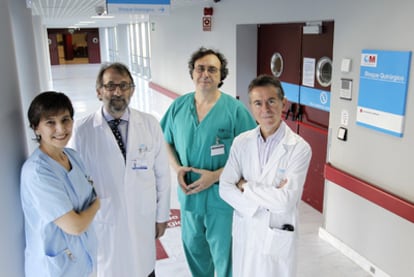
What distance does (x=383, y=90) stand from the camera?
2.77 meters

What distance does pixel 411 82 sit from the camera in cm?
255

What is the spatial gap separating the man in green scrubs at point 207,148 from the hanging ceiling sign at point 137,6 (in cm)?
220

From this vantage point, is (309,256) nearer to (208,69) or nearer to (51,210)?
(208,69)

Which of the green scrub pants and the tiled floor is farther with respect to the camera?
the tiled floor

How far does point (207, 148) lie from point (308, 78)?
7.07ft

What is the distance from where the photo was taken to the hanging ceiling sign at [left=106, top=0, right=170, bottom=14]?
441 cm

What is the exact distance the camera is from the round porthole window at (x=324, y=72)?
388cm

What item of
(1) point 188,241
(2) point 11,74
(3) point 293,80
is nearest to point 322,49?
(3) point 293,80

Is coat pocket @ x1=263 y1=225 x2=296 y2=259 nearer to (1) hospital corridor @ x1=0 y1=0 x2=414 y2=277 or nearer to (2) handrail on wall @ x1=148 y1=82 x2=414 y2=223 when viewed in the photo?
(1) hospital corridor @ x1=0 y1=0 x2=414 y2=277

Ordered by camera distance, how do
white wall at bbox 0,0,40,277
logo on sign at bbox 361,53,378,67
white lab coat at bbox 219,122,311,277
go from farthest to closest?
logo on sign at bbox 361,53,378,67
white lab coat at bbox 219,122,311,277
white wall at bbox 0,0,40,277

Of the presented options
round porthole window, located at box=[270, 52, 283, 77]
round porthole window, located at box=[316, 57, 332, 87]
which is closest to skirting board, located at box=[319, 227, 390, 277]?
Answer: round porthole window, located at box=[316, 57, 332, 87]

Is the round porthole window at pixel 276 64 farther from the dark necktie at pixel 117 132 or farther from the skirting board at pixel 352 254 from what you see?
the dark necktie at pixel 117 132

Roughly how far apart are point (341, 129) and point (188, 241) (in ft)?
5.28

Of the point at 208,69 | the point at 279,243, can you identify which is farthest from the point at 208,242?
the point at 208,69
